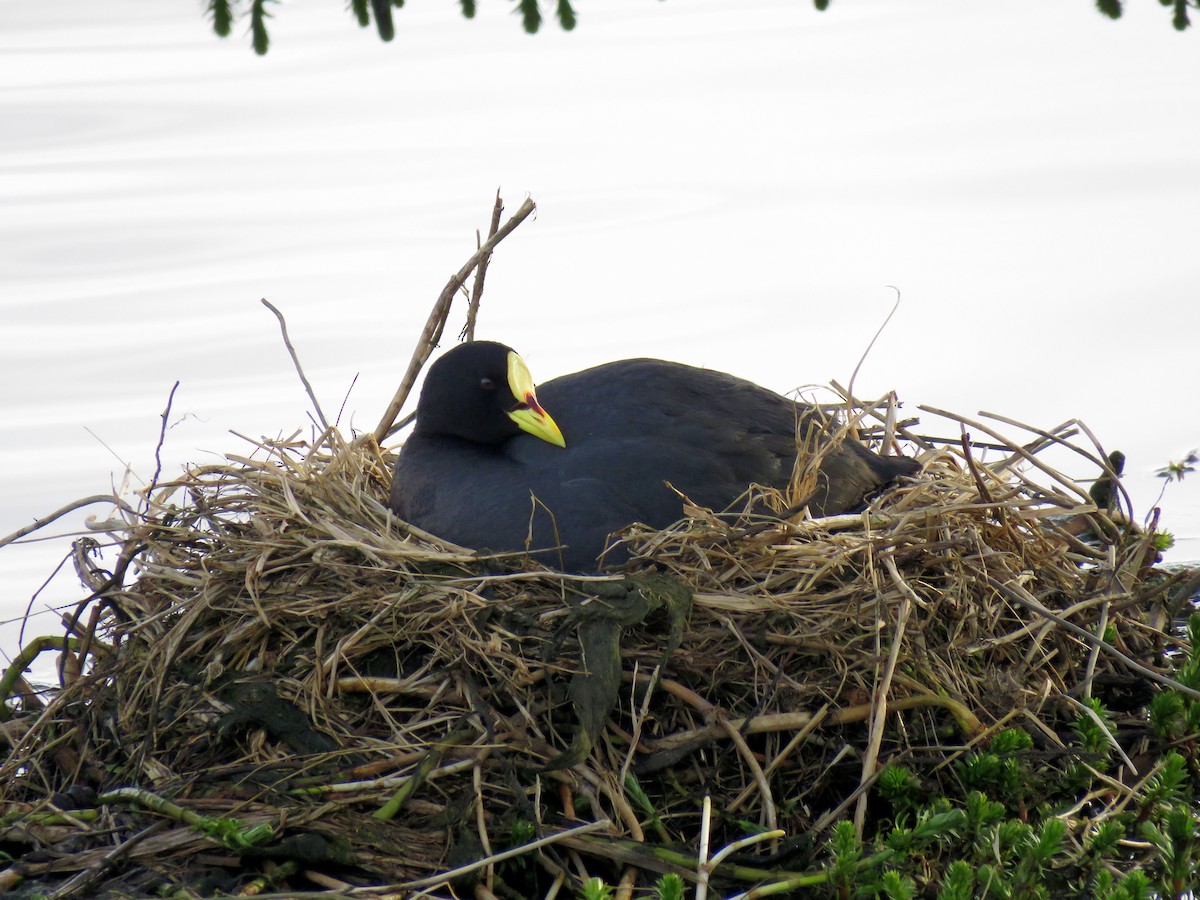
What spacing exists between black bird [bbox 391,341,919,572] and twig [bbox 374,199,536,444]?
297mm

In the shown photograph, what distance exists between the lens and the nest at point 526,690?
9.23 feet

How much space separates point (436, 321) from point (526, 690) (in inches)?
69.4

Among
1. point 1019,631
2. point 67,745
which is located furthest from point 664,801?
point 67,745

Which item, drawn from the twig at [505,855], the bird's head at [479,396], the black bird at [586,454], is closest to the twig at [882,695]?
the twig at [505,855]

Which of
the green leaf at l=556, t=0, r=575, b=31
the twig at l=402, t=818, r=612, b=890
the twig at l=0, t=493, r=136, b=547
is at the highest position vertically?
the green leaf at l=556, t=0, r=575, b=31

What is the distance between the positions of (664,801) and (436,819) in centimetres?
47

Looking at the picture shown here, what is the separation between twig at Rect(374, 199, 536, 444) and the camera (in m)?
4.41

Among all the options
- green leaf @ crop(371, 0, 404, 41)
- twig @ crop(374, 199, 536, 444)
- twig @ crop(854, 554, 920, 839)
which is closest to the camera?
twig @ crop(854, 554, 920, 839)

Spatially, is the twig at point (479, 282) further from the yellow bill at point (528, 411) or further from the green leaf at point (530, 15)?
the green leaf at point (530, 15)

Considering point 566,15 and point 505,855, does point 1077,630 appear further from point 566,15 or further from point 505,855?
point 566,15

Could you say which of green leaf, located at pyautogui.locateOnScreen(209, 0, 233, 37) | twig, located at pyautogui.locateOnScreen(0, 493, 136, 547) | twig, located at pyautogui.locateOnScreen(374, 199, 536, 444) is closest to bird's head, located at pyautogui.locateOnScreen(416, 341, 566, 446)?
twig, located at pyautogui.locateOnScreen(374, 199, 536, 444)

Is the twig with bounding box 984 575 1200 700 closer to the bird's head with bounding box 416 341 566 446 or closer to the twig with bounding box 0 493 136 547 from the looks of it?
the bird's head with bounding box 416 341 566 446

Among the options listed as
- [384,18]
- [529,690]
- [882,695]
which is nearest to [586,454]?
[529,690]

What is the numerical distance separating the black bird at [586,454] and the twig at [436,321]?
30cm
